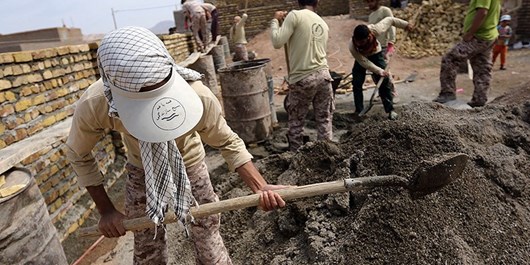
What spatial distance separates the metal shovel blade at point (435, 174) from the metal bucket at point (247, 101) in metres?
2.93

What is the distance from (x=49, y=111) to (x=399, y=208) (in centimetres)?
334

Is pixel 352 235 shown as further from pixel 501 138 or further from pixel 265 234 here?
pixel 501 138

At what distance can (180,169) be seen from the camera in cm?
190

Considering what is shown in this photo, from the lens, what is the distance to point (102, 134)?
1.95 meters

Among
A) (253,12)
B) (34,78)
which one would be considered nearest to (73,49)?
(34,78)

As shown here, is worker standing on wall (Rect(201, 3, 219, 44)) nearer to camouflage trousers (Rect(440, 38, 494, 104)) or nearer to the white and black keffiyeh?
camouflage trousers (Rect(440, 38, 494, 104))

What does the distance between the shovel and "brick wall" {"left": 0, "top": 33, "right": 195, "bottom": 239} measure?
1.35 m

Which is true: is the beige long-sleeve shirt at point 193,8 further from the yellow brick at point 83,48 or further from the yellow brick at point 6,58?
the yellow brick at point 6,58

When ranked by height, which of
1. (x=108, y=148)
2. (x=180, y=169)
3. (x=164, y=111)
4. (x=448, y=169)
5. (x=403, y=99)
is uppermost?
(x=164, y=111)

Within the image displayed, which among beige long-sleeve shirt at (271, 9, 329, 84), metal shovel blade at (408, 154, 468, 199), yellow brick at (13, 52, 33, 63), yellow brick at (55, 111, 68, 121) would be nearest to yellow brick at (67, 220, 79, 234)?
yellow brick at (55, 111, 68, 121)

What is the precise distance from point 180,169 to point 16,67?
89.7 inches

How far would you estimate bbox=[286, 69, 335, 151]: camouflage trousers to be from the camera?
415cm

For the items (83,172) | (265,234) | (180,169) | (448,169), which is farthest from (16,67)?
(448,169)

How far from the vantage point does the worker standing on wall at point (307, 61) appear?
4.05 m
